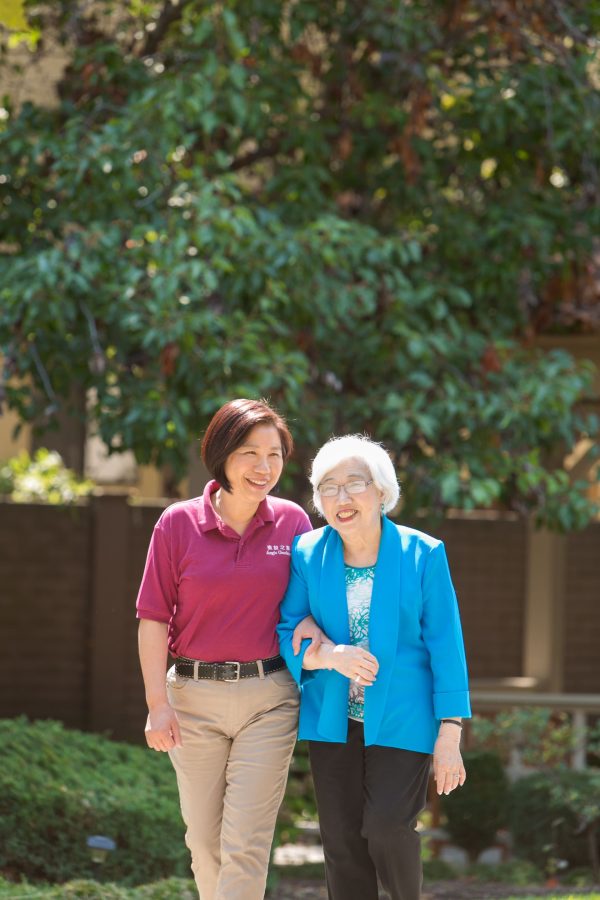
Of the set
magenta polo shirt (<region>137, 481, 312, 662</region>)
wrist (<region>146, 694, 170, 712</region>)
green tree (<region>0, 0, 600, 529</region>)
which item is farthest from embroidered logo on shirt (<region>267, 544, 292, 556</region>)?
green tree (<region>0, 0, 600, 529</region>)

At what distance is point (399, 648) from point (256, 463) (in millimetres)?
676

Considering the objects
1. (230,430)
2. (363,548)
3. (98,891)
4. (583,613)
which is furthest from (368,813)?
(583,613)

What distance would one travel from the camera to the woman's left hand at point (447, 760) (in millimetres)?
3623

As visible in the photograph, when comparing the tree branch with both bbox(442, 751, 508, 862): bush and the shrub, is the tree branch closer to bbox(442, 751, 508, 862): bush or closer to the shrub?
the shrub

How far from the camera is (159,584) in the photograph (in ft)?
12.7

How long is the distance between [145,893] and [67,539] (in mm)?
3681

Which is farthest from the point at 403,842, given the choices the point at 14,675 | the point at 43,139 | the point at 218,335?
the point at 14,675

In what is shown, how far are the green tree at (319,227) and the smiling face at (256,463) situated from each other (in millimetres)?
2129

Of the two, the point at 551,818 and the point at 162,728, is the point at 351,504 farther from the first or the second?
the point at 551,818

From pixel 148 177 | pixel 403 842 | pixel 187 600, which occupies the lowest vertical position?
pixel 403 842

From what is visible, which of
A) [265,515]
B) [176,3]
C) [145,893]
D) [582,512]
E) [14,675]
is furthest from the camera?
[14,675]

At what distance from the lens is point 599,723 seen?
7.80 metres

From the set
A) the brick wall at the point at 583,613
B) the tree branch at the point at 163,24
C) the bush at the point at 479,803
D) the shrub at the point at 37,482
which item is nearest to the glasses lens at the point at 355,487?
the tree branch at the point at 163,24

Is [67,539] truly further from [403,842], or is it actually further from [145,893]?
[403,842]
